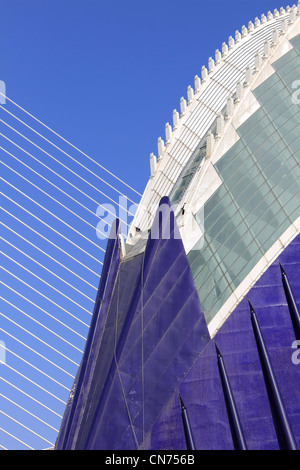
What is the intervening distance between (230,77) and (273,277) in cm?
1478

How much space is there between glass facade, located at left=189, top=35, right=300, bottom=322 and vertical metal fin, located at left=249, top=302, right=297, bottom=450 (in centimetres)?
147

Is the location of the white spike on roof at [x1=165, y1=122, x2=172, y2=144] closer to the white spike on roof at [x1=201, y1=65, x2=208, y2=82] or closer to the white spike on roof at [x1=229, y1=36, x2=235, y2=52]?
the white spike on roof at [x1=201, y1=65, x2=208, y2=82]

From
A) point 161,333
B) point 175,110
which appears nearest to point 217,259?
point 161,333

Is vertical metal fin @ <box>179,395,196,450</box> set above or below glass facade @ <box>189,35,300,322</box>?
below

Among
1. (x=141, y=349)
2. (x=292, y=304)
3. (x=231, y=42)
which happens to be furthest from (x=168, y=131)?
(x=141, y=349)

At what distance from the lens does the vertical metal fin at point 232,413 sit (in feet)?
60.7

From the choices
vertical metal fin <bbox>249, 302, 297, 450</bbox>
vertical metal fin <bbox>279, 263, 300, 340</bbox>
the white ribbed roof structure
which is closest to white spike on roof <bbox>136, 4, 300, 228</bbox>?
the white ribbed roof structure

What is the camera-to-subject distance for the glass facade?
22.3 m

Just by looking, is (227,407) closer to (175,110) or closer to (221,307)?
(221,307)

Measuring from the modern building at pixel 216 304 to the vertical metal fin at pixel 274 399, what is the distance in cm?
3

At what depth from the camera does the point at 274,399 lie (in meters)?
18.7

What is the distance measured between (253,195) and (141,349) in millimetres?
6055

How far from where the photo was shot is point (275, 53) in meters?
26.4

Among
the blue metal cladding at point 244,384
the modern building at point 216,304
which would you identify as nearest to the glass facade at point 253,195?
the modern building at point 216,304
